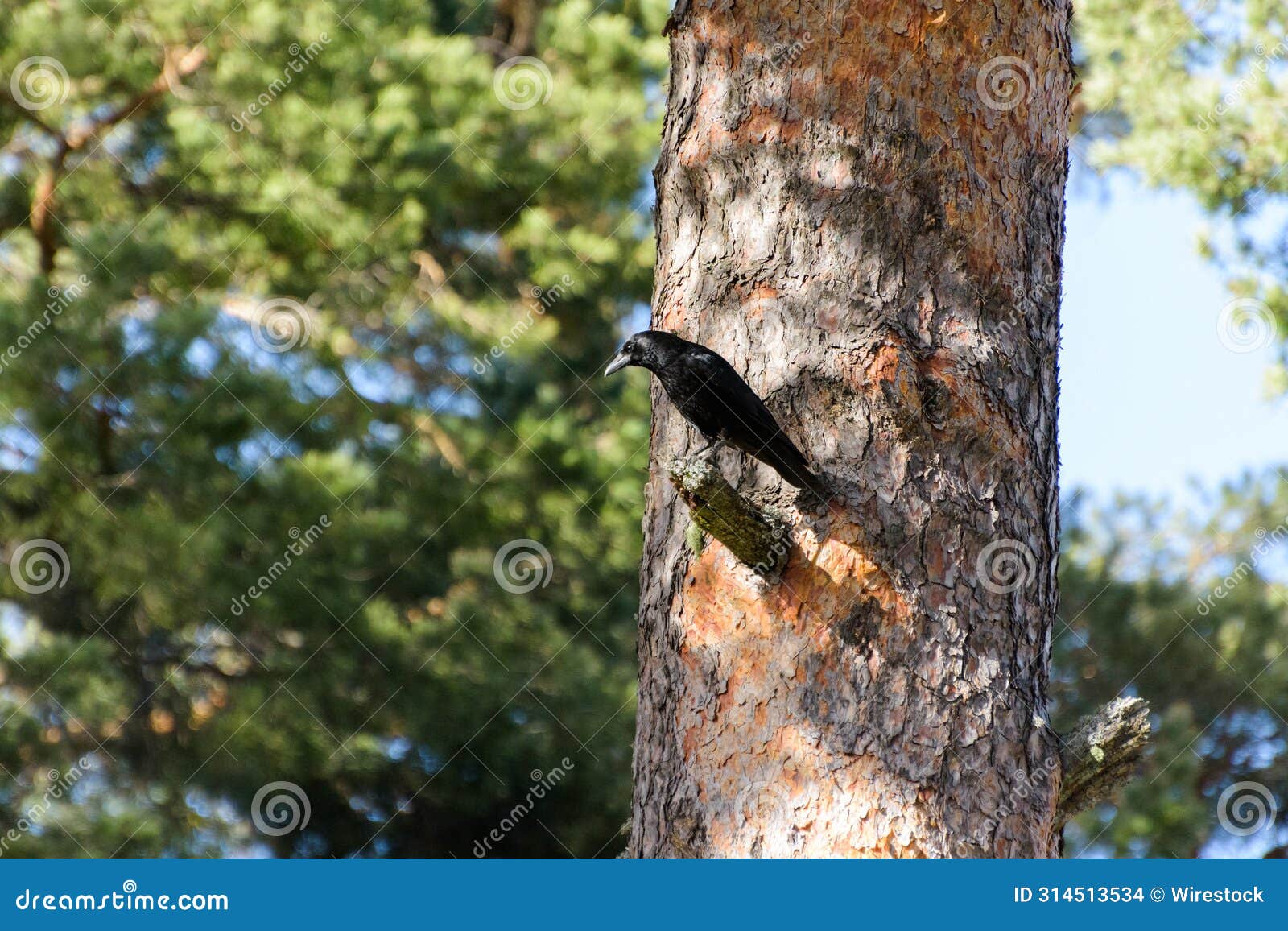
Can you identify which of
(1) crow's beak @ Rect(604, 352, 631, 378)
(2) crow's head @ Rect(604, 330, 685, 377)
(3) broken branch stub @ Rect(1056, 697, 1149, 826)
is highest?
(1) crow's beak @ Rect(604, 352, 631, 378)

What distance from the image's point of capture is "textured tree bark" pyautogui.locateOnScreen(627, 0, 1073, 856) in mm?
1861

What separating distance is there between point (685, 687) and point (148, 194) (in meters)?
6.40

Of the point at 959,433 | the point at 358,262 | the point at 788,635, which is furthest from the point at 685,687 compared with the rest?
the point at 358,262

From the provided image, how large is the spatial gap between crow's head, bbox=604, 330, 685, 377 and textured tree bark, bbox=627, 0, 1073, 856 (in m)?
0.08

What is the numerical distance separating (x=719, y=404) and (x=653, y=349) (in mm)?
258

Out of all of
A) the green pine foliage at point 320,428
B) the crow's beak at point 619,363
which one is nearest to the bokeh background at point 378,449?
the green pine foliage at point 320,428

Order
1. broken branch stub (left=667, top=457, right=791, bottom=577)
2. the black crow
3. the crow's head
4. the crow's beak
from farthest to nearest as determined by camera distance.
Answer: the crow's beak
the crow's head
the black crow
broken branch stub (left=667, top=457, right=791, bottom=577)

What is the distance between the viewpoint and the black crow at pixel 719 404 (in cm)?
196

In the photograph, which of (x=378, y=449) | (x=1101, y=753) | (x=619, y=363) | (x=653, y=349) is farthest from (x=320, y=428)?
(x=1101, y=753)

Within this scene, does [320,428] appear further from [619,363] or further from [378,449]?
[619,363]

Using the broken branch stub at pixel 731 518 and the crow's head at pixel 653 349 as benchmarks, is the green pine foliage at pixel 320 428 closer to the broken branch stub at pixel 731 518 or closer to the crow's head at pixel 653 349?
the crow's head at pixel 653 349

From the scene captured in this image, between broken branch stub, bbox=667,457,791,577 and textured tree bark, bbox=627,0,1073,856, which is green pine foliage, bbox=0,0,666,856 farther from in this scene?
broken branch stub, bbox=667,457,791,577

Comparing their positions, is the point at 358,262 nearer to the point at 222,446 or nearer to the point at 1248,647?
the point at 222,446

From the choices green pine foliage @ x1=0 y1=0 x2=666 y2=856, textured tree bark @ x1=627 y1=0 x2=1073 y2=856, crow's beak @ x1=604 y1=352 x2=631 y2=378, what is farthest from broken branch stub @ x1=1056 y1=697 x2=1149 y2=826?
green pine foliage @ x1=0 y1=0 x2=666 y2=856
